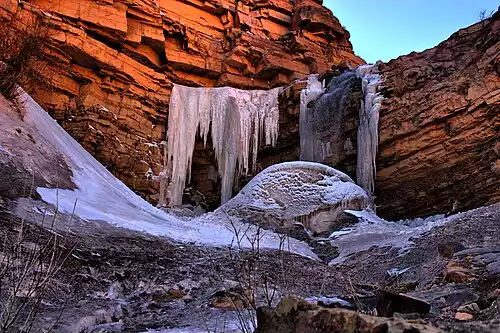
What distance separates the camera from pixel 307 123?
18.0 meters

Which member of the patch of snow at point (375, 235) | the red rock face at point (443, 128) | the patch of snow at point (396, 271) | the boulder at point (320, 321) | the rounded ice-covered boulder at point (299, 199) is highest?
the red rock face at point (443, 128)

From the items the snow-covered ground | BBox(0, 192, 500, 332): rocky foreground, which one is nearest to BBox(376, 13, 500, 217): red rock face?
Result: the snow-covered ground

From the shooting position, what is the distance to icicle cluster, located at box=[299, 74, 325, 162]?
17719mm

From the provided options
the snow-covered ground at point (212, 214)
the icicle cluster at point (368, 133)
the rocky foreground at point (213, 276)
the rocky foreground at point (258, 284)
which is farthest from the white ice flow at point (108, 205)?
the icicle cluster at point (368, 133)

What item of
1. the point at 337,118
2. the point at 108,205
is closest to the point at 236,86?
the point at 337,118

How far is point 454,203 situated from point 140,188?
1000 centimetres

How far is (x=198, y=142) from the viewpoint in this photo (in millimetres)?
18578

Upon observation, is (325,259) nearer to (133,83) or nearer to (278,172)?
(278,172)

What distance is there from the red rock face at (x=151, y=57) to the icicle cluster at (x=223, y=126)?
58 centimetres

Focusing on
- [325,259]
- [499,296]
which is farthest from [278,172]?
[499,296]

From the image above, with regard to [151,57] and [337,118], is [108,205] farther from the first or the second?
[151,57]

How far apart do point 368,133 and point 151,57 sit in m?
9.08

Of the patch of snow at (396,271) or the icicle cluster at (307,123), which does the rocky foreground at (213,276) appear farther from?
the icicle cluster at (307,123)

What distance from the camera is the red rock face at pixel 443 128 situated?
44.5 feet
